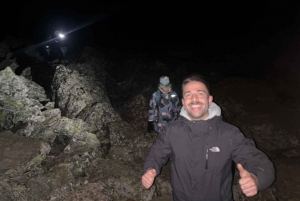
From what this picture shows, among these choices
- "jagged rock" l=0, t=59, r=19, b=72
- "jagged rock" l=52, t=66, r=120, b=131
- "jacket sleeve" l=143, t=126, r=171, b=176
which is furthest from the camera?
"jagged rock" l=0, t=59, r=19, b=72

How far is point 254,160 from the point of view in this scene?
242 cm

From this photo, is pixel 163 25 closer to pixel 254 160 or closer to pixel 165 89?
pixel 165 89

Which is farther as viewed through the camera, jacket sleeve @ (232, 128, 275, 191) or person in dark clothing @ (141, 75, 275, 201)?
person in dark clothing @ (141, 75, 275, 201)

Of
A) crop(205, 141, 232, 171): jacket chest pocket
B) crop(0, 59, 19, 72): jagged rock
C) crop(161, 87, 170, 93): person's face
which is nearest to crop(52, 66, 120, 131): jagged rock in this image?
crop(161, 87, 170, 93): person's face

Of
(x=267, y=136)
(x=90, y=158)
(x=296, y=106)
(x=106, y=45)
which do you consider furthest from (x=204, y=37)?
(x=90, y=158)

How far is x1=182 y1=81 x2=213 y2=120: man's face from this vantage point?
271cm

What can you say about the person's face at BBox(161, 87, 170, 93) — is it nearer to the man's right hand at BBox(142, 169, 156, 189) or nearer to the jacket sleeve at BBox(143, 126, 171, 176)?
the jacket sleeve at BBox(143, 126, 171, 176)

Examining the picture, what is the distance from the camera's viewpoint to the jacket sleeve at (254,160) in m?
2.22

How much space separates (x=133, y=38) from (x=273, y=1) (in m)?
18.7

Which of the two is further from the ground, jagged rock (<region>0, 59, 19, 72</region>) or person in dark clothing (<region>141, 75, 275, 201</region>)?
jagged rock (<region>0, 59, 19, 72</region>)

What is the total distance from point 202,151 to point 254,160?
625mm

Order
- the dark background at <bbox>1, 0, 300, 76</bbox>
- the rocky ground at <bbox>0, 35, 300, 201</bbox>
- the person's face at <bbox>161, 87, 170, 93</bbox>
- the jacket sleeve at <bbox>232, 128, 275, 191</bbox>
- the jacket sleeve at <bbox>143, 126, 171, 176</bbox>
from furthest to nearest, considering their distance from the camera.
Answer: the dark background at <bbox>1, 0, 300, 76</bbox>, the person's face at <bbox>161, 87, 170, 93</bbox>, the rocky ground at <bbox>0, 35, 300, 201</bbox>, the jacket sleeve at <bbox>143, 126, 171, 176</bbox>, the jacket sleeve at <bbox>232, 128, 275, 191</bbox>

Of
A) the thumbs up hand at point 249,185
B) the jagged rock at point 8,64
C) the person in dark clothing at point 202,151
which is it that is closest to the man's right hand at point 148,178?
the person in dark clothing at point 202,151

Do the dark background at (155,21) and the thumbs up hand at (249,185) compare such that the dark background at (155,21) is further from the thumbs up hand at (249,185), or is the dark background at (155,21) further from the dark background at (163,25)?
the thumbs up hand at (249,185)
